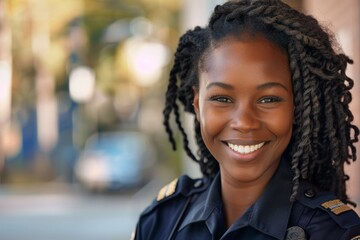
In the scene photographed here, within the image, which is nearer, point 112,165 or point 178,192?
point 178,192

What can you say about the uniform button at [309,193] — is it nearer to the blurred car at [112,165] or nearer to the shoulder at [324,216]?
the shoulder at [324,216]

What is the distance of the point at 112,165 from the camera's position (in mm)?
18312

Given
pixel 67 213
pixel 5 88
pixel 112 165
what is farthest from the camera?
pixel 5 88

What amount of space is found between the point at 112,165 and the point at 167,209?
621 inches

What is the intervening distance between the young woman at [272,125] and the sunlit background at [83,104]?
11.9 metres

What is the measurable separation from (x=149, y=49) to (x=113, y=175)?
4.25 m

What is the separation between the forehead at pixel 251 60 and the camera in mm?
2271

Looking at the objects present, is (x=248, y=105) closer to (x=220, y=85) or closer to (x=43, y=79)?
(x=220, y=85)

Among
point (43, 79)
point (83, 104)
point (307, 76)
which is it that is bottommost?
point (307, 76)

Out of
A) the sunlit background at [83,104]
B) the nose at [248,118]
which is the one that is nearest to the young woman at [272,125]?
the nose at [248,118]

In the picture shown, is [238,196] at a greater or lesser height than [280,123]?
lesser

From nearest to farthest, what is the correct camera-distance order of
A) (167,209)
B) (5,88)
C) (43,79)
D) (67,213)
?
1. (167,209)
2. (67,213)
3. (5,88)
4. (43,79)

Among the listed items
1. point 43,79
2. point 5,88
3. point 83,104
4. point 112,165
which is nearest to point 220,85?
point 112,165

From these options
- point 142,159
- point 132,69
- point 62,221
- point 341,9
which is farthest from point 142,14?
point 341,9
